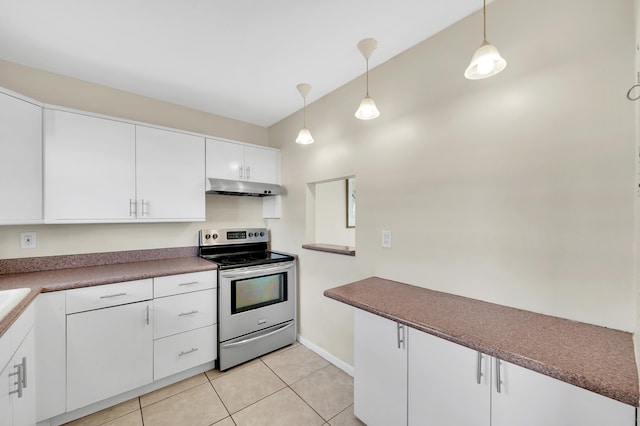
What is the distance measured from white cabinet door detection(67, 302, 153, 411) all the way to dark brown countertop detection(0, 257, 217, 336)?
21 cm

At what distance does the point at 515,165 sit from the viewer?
1323 mm

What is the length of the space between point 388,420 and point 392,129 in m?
1.89

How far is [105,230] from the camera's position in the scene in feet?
7.52

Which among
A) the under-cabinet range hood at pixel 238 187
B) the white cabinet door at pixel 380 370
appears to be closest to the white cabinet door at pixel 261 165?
the under-cabinet range hood at pixel 238 187

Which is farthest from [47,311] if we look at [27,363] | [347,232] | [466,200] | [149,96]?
[347,232]

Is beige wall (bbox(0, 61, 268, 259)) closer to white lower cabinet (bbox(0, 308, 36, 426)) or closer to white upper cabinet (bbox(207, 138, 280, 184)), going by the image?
white upper cabinet (bbox(207, 138, 280, 184))

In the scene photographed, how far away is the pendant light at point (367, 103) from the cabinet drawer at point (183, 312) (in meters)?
1.91

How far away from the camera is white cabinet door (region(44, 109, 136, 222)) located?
6.13 ft

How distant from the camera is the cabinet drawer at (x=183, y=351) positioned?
6.59 feet

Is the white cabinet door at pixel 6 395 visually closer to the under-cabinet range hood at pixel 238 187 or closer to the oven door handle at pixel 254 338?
the oven door handle at pixel 254 338

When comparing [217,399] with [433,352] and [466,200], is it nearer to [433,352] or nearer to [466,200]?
[433,352]

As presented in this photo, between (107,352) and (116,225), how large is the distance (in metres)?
1.09

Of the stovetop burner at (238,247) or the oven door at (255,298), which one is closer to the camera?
the oven door at (255,298)

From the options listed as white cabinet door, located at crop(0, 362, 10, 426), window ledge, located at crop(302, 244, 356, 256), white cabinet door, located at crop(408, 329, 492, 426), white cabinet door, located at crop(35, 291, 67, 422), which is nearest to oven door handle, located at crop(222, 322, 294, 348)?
window ledge, located at crop(302, 244, 356, 256)
